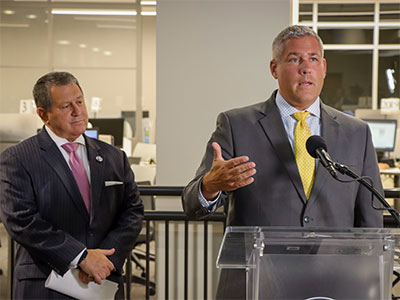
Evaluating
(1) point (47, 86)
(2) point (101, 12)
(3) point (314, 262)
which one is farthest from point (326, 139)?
(2) point (101, 12)

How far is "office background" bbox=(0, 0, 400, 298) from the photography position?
11.9 feet

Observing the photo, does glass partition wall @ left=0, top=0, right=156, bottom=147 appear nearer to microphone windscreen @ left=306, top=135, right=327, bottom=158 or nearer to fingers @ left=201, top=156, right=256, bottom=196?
fingers @ left=201, top=156, right=256, bottom=196

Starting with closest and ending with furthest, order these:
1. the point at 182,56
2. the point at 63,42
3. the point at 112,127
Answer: the point at 182,56 → the point at 112,127 → the point at 63,42

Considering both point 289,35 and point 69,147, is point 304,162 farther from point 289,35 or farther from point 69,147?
point 69,147

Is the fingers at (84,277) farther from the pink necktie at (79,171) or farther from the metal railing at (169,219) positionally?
the metal railing at (169,219)

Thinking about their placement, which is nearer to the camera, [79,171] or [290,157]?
[290,157]

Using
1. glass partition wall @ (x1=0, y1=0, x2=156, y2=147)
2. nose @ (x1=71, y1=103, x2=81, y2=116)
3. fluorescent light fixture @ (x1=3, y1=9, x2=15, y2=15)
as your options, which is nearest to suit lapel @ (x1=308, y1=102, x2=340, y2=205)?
nose @ (x1=71, y1=103, x2=81, y2=116)

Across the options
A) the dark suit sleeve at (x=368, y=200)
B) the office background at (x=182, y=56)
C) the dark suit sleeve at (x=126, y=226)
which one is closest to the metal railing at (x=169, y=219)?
the office background at (x=182, y=56)

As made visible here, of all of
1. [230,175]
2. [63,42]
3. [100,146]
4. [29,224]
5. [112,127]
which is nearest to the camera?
[230,175]

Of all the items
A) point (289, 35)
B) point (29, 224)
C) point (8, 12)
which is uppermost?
point (8, 12)

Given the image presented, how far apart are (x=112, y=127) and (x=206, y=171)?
7.70 m

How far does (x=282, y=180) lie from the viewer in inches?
81.3

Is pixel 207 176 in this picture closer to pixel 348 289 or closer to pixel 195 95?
pixel 348 289

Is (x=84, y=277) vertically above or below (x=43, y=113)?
below
